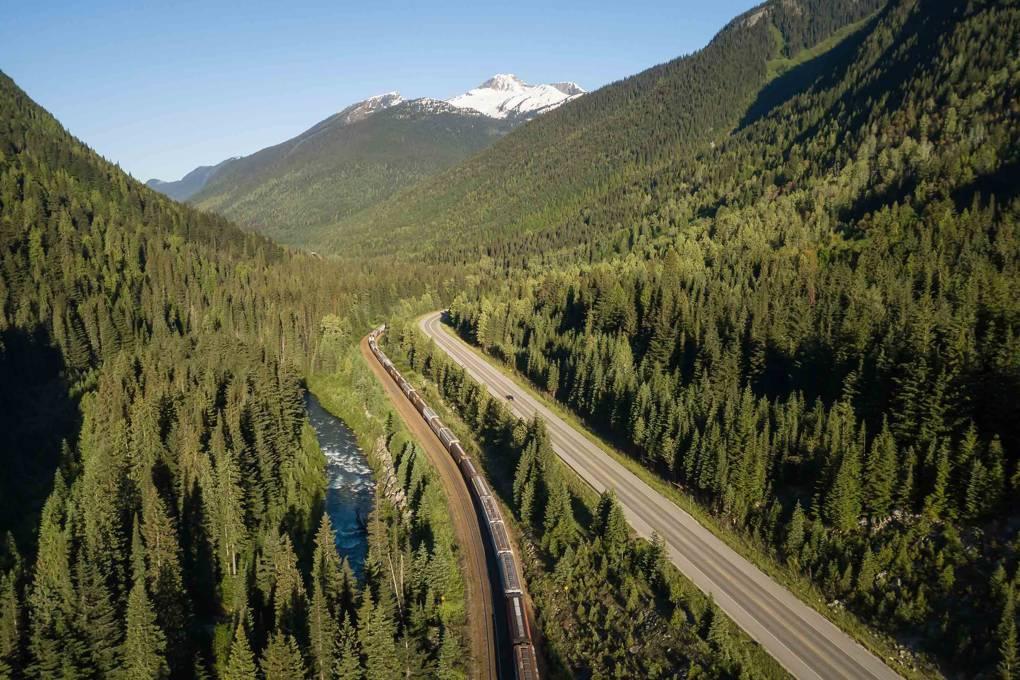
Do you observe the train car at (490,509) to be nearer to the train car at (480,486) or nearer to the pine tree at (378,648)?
the train car at (480,486)

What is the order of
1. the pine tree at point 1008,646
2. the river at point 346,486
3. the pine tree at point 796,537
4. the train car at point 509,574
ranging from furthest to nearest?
the river at point 346,486
the pine tree at point 796,537
the train car at point 509,574
the pine tree at point 1008,646

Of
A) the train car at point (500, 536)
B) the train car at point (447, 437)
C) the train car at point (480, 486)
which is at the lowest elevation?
the train car at point (500, 536)

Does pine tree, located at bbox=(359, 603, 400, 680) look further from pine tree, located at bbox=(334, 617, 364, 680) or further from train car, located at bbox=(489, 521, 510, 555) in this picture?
train car, located at bbox=(489, 521, 510, 555)

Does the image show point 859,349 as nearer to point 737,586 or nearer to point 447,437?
point 737,586

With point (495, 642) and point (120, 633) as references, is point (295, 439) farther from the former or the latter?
point (495, 642)

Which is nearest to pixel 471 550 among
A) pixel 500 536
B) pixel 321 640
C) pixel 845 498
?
pixel 500 536

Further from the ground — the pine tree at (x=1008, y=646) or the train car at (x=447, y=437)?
the train car at (x=447, y=437)

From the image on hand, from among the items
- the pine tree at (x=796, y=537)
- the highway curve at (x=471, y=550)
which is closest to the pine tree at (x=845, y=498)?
the pine tree at (x=796, y=537)
